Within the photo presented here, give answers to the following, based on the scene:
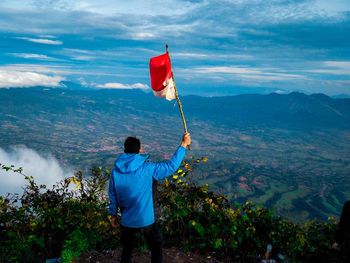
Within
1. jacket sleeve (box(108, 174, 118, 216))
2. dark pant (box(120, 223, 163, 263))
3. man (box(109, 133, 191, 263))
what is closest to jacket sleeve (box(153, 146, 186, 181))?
man (box(109, 133, 191, 263))

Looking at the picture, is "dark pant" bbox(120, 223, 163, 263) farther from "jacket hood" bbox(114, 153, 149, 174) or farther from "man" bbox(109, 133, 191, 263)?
"jacket hood" bbox(114, 153, 149, 174)

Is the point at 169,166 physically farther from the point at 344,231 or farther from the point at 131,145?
Answer: the point at 344,231

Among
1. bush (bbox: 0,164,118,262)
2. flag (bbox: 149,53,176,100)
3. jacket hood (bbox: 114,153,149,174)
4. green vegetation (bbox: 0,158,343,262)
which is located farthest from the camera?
flag (bbox: 149,53,176,100)

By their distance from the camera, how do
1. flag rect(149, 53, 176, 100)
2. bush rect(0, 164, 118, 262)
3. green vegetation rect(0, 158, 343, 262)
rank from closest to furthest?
1. bush rect(0, 164, 118, 262)
2. green vegetation rect(0, 158, 343, 262)
3. flag rect(149, 53, 176, 100)

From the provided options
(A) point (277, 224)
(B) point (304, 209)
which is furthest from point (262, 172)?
(A) point (277, 224)

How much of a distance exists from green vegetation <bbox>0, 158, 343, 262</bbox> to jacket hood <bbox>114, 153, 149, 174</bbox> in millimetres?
2142

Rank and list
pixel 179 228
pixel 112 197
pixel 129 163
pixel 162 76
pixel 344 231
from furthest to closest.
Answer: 1. pixel 179 228
2. pixel 162 76
3. pixel 112 197
4. pixel 129 163
5. pixel 344 231

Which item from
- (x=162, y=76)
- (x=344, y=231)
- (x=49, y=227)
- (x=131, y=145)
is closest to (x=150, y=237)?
(x=131, y=145)

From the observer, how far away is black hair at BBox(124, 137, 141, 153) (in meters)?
3.64

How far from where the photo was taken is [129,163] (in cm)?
357

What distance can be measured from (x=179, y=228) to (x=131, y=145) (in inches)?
123

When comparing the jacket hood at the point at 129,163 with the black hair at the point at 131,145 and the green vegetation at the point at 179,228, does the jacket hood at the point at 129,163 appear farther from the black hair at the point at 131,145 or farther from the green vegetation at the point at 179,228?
the green vegetation at the point at 179,228

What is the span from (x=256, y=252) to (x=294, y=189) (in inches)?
6840

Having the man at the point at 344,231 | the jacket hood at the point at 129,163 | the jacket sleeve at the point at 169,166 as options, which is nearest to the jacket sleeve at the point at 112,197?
the jacket hood at the point at 129,163
